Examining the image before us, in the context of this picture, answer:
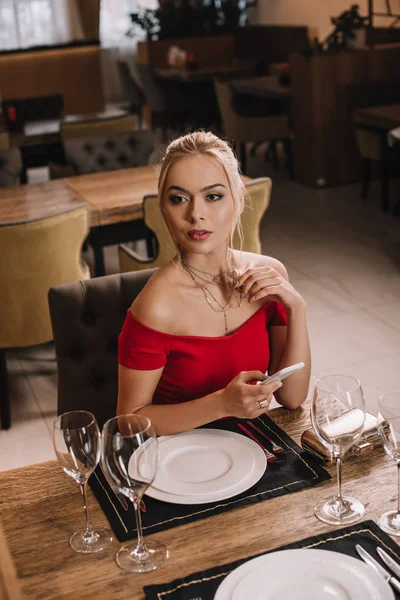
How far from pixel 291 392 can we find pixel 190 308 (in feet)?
0.97

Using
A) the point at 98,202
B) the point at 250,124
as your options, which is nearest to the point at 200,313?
the point at 98,202

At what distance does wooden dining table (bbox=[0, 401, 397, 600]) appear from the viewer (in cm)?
115

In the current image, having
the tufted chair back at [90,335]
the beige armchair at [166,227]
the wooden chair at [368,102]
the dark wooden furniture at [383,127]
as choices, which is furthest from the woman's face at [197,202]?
the wooden chair at [368,102]

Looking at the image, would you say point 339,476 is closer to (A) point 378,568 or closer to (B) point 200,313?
(A) point 378,568

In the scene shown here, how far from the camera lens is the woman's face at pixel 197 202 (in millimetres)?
1628

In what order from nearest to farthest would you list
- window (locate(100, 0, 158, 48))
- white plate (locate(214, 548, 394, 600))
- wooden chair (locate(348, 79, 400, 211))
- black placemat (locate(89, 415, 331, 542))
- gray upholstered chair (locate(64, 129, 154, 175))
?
white plate (locate(214, 548, 394, 600)), black placemat (locate(89, 415, 331, 542)), gray upholstered chair (locate(64, 129, 154, 175)), wooden chair (locate(348, 79, 400, 211)), window (locate(100, 0, 158, 48))

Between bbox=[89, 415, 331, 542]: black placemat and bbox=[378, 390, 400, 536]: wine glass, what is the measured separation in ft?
0.52

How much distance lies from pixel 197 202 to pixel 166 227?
1.77 meters

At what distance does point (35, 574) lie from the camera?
118 cm

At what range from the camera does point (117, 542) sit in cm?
124

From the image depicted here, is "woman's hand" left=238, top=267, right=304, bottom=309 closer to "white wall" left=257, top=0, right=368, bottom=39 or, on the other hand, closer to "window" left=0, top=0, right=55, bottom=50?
"white wall" left=257, top=0, right=368, bottom=39

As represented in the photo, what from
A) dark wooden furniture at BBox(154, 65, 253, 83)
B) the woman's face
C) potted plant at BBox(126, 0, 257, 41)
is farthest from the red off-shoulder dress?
potted plant at BBox(126, 0, 257, 41)

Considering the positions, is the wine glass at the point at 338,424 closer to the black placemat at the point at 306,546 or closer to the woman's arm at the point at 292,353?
the black placemat at the point at 306,546

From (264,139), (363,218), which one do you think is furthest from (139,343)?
(264,139)
